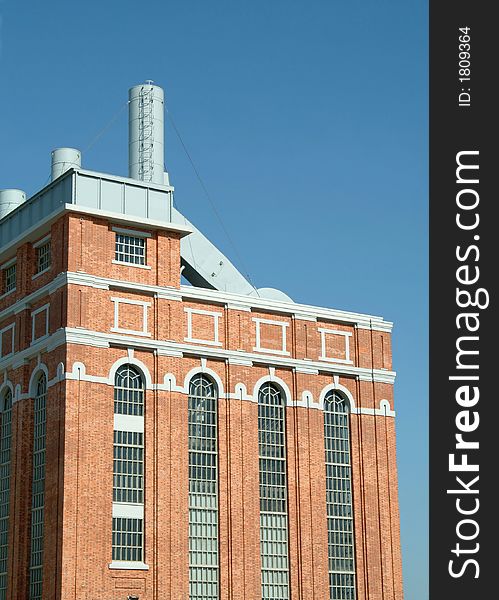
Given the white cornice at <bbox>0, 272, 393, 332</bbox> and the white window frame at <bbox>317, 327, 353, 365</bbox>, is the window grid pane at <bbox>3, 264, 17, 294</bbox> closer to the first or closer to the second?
the white cornice at <bbox>0, 272, 393, 332</bbox>

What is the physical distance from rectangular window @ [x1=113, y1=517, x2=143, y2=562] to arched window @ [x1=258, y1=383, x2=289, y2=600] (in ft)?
17.7

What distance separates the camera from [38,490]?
40.2 m

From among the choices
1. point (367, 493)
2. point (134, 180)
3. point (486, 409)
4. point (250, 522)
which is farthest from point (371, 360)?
point (486, 409)

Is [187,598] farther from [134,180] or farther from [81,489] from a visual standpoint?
[134,180]

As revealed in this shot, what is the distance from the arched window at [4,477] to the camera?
135ft

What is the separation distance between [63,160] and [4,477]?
12.8 meters

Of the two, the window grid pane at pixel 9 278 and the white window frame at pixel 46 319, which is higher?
the window grid pane at pixel 9 278

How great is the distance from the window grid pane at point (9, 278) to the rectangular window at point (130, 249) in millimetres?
5097

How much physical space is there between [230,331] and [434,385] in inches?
748

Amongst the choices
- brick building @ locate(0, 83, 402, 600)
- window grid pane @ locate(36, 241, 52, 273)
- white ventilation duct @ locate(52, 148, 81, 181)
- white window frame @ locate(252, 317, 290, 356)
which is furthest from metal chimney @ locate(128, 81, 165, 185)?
white window frame @ locate(252, 317, 290, 356)

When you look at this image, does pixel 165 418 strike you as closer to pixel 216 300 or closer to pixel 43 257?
pixel 216 300

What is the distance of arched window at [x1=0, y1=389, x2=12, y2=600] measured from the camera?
4100 centimetres

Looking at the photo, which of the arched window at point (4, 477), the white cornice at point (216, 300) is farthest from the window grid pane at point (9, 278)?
the arched window at point (4, 477)

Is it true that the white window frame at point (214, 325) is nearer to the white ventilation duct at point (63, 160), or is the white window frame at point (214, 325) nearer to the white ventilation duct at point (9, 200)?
the white ventilation duct at point (63, 160)
